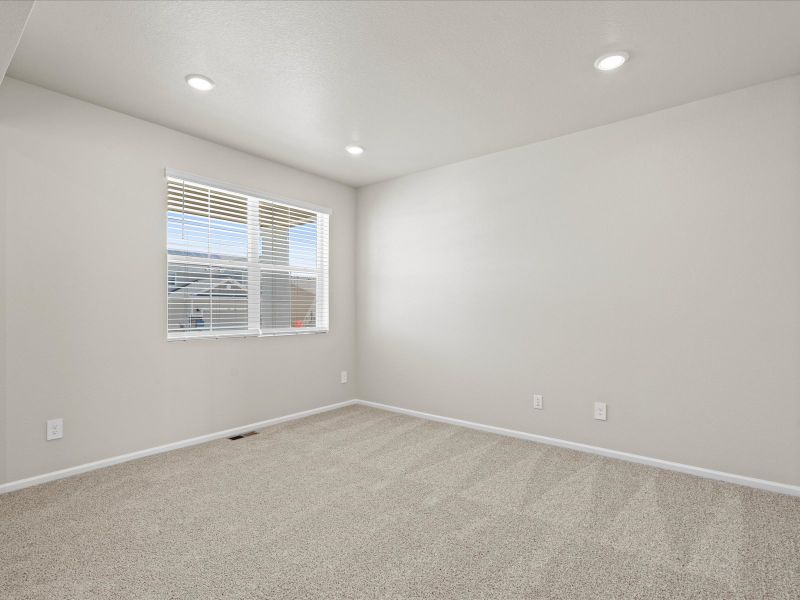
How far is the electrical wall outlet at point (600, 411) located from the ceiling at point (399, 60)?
6.90 ft

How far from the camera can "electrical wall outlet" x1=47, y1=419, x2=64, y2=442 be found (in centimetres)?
263

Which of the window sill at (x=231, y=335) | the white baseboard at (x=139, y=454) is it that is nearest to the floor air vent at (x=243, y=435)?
the white baseboard at (x=139, y=454)

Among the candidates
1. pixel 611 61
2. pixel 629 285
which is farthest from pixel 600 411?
pixel 611 61

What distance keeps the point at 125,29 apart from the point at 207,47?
366 millimetres

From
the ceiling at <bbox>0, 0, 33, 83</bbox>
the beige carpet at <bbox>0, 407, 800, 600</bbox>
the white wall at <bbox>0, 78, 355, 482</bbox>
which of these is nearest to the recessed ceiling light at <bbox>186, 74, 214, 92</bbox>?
the white wall at <bbox>0, 78, 355, 482</bbox>

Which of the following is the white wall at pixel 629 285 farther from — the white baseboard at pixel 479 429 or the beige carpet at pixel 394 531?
the beige carpet at pixel 394 531

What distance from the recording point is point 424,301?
13.8 ft

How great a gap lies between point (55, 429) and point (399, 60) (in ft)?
10.1

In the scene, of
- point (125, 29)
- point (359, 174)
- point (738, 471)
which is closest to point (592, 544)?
point (738, 471)

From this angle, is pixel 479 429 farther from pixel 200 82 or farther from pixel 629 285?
pixel 200 82

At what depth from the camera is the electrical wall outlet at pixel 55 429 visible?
2.63 m

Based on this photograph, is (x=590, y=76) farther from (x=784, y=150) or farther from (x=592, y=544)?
(x=592, y=544)

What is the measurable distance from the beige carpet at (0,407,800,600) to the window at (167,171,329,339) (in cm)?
116

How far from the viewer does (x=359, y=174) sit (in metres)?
4.32
